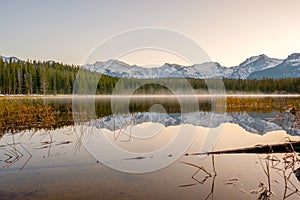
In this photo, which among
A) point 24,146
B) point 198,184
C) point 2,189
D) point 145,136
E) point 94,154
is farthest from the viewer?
point 145,136

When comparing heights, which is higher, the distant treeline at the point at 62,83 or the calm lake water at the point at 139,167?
the distant treeline at the point at 62,83

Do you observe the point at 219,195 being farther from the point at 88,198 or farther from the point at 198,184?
the point at 88,198

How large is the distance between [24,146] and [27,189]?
5.52 meters

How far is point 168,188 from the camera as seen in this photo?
690 cm

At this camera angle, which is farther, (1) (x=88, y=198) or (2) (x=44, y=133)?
(2) (x=44, y=133)

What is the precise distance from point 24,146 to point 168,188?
7.54 m

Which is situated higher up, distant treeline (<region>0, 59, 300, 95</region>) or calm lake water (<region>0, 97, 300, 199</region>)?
distant treeline (<region>0, 59, 300, 95</region>)

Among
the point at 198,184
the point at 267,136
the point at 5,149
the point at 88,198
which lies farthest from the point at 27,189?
the point at 267,136

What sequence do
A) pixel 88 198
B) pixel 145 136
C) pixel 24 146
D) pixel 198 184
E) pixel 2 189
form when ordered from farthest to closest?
pixel 145 136 → pixel 24 146 → pixel 198 184 → pixel 2 189 → pixel 88 198

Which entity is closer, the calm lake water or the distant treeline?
the calm lake water

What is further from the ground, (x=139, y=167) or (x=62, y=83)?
(x=62, y=83)

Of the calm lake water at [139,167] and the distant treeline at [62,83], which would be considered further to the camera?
the distant treeline at [62,83]

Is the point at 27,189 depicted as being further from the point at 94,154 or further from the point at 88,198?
the point at 94,154

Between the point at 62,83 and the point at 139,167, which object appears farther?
the point at 62,83
